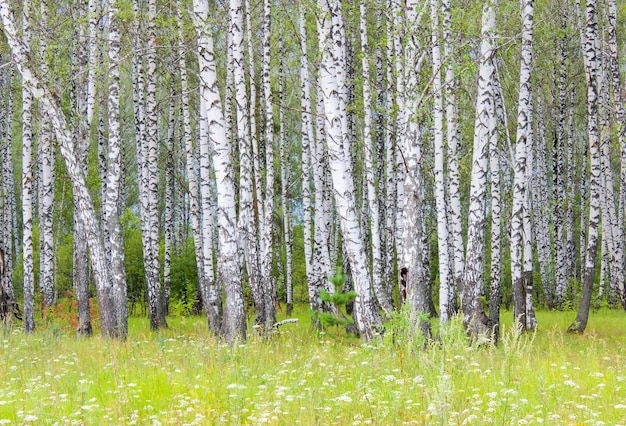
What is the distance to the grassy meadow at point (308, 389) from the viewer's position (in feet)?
17.4

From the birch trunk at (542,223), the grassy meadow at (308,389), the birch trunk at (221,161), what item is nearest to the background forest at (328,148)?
the birch trunk at (221,161)

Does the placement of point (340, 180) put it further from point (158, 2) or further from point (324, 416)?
point (158, 2)

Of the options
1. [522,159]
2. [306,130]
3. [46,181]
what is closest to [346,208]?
[522,159]

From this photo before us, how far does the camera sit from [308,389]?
601cm

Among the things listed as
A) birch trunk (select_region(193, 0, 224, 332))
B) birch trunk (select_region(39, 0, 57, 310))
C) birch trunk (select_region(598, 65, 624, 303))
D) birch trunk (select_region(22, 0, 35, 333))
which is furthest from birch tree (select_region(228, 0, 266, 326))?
birch trunk (select_region(598, 65, 624, 303))

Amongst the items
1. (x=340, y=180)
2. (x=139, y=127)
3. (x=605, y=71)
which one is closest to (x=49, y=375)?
(x=340, y=180)

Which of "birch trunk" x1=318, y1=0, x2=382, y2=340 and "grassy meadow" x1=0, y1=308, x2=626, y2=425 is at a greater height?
"birch trunk" x1=318, y1=0, x2=382, y2=340

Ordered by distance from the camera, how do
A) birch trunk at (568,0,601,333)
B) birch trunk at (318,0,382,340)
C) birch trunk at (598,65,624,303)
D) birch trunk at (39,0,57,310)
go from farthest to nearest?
birch trunk at (598,65,624,303), birch trunk at (568,0,601,333), birch trunk at (39,0,57,310), birch trunk at (318,0,382,340)

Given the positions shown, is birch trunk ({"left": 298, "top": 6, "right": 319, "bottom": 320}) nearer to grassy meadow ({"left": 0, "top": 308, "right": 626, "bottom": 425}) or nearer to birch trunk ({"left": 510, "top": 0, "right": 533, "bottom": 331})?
birch trunk ({"left": 510, "top": 0, "right": 533, "bottom": 331})

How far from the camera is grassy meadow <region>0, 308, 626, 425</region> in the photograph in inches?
208

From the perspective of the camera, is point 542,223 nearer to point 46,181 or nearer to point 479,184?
point 479,184

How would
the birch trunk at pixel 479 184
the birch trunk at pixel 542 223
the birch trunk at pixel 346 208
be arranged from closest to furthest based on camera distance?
the birch trunk at pixel 346 208 < the birch trunk at pixel 479 184 < the birch trunk at pixel 542 223

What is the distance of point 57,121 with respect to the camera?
11219 mm

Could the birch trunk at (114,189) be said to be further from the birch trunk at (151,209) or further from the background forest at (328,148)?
the birch trunk at (151,209)
